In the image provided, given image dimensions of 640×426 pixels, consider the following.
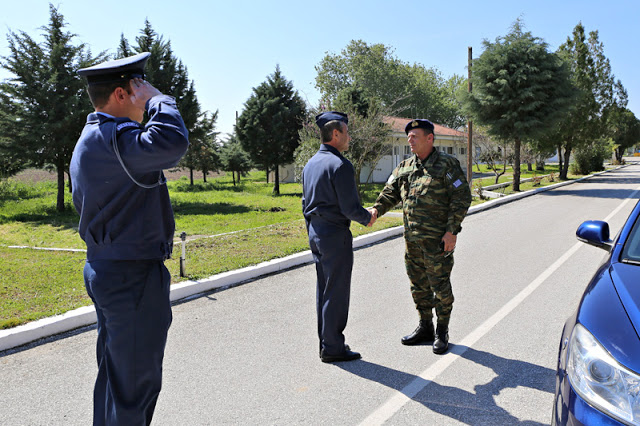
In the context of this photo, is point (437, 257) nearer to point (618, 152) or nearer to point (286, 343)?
point (286, 343)

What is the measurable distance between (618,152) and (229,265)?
313ft

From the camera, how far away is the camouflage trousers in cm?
424

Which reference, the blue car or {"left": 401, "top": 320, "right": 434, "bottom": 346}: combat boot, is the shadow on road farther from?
the blue car

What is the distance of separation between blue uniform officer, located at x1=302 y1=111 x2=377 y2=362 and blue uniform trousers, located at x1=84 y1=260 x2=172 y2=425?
197 cm

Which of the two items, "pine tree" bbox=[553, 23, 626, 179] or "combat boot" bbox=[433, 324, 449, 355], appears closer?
"combat boot" bbox=[433, 324, 449, 355]

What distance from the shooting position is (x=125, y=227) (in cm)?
220

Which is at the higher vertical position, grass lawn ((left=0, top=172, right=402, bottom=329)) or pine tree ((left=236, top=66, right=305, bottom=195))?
pine tree ((left=236, top=66, right=305, bottom=195))

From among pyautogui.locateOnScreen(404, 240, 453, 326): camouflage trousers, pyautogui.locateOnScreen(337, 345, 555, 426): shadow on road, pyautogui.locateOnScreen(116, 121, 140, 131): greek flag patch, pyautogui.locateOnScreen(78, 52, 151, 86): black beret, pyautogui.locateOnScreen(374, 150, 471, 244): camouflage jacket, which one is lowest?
pyautogui.locateOnScreen(337, 345, 555, 426): shadow on road

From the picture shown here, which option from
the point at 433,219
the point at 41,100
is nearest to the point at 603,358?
the point at 433,219

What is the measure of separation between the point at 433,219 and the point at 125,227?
281 centimetres

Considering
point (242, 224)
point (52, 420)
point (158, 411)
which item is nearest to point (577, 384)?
point (158, 411)

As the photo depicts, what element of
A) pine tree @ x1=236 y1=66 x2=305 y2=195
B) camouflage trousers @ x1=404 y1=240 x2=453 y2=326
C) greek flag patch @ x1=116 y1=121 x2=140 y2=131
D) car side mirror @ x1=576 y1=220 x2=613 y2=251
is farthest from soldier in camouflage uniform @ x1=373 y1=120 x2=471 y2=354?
pine tree @ x1=236 y1=66 x2=305 y2=195

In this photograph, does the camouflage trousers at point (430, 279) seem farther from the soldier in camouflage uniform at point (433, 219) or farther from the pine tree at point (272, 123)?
the pine tree at point (272, 123)

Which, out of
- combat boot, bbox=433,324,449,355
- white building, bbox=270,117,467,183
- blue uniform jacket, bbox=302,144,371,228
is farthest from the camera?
white building, bbox=270,117,467,183
